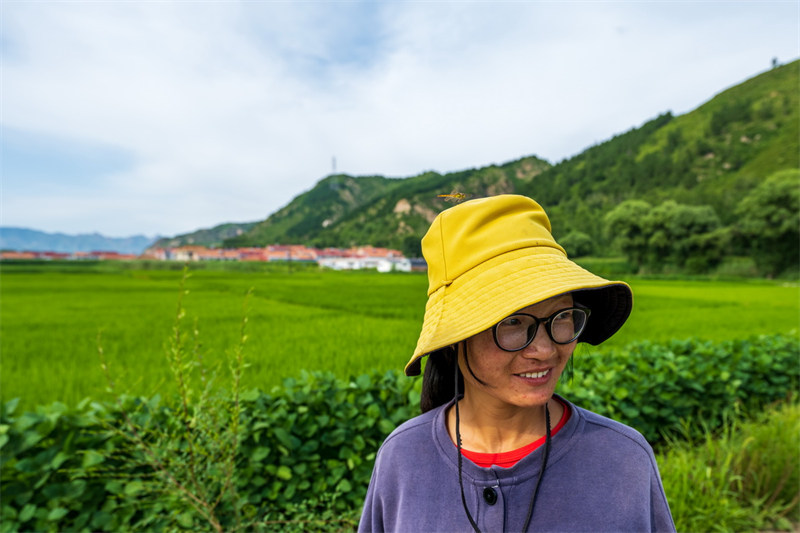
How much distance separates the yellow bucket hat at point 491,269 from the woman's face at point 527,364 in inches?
2.9

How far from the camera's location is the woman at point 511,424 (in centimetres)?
86

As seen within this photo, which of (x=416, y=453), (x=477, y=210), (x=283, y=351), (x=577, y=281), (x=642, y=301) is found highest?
(x=477, y=210)

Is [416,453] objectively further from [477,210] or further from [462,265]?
[477,210]

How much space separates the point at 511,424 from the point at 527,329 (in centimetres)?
27

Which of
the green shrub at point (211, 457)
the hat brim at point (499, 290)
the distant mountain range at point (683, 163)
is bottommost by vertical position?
the green shrub at point (211, 457)

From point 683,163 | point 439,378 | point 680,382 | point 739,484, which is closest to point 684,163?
point 683,163

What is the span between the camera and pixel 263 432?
7.89ft

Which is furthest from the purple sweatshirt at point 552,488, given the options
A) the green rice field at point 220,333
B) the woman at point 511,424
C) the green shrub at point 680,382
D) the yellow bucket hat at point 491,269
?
the green shrub at point 680,382

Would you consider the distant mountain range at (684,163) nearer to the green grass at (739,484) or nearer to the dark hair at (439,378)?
the green grass at (739,484)

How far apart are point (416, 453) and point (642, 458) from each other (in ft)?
1.73

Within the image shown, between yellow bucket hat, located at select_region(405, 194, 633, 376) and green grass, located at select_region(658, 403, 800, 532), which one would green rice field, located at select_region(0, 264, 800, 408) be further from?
green grass, located at select_region(658, 403, 800, 532)

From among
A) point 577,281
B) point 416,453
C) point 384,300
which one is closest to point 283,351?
point 416,453

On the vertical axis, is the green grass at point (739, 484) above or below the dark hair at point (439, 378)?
below

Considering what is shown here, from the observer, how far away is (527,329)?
900mm
